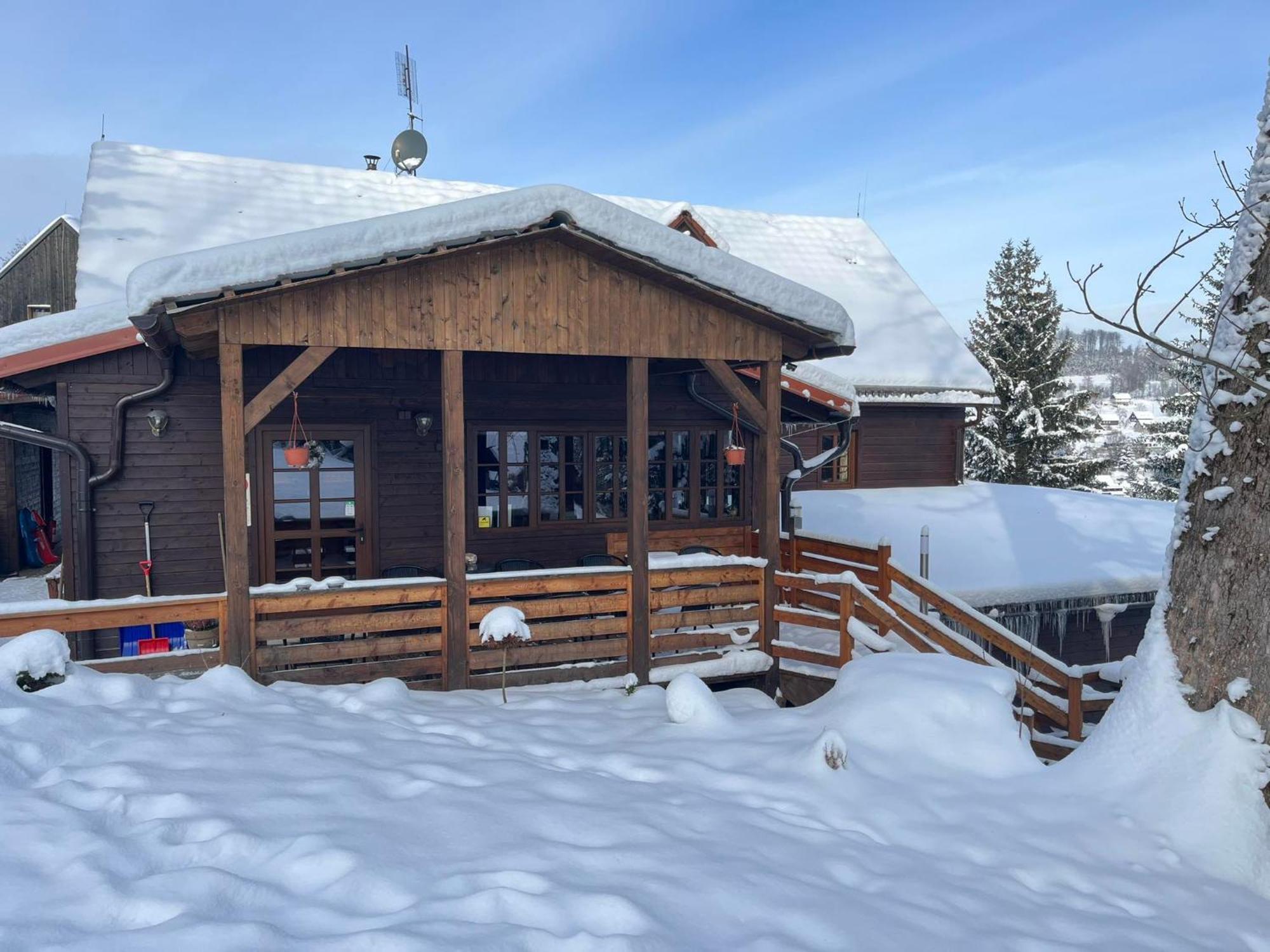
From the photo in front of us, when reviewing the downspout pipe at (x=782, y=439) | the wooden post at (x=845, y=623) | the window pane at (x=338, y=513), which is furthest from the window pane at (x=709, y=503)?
the window pane at (x=338, y=513)

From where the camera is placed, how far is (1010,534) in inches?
508

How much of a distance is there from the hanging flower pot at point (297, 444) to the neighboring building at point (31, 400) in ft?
7.61

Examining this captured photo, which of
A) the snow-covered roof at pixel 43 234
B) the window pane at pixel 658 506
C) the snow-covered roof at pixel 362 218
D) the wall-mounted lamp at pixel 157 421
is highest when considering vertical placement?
the snow-covered roof at pixel 43 234

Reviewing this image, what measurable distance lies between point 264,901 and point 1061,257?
4699 mm

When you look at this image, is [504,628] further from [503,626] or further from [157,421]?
[157,421]

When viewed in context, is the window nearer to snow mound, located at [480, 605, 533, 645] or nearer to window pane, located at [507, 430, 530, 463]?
window pane, located at [507, 430, 530, 463]

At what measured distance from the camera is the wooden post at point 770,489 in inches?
283

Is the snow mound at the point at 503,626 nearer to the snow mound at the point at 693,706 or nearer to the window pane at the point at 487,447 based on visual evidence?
the snow mound at the point at 693,706

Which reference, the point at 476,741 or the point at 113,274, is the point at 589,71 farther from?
the point at 476,741

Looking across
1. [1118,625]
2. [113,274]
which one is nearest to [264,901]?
[113,274]

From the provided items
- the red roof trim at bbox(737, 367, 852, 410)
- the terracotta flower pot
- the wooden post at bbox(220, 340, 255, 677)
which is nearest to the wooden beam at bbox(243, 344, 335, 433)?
the wooden post at bbox(220, 340, 255, 677)

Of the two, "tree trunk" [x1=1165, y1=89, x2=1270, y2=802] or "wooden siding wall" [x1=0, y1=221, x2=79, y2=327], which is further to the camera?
"wooden siding wall" [x1=0, y1=221, x2=79, y2=327]

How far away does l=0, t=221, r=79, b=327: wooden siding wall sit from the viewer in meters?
18.4

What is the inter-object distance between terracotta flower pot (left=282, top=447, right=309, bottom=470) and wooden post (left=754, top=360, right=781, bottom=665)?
3874mm
